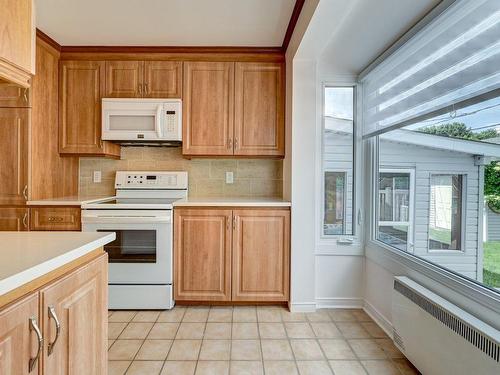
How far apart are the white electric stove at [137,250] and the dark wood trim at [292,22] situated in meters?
1.73

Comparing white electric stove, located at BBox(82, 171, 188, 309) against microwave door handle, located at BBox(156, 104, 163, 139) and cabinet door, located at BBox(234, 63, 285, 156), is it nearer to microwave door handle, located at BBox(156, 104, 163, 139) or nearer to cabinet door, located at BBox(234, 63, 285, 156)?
microwave door handle, located at BBox(156, 104, 163, 139)

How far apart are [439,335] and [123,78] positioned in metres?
3.09

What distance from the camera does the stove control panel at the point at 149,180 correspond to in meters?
3.13

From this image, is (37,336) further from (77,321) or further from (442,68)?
(442,68)

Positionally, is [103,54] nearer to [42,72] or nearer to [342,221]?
[42,72]

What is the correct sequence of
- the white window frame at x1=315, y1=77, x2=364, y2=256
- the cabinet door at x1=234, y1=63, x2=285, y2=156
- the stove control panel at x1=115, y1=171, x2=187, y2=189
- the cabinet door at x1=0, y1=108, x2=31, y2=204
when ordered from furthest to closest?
the stove control panel at x1=115, y1=171, x2=187, y2=189, the cabinet door at x1=234, y1=63, x2=285, y2=156, the white window frame at x1=315, y1=77, x2=364, y2=256, the cabinet door at x1=0, y1=108, x2=31, y2=204

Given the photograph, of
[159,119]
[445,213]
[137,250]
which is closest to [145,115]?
[159,119]

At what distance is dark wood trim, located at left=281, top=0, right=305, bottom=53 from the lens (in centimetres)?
216

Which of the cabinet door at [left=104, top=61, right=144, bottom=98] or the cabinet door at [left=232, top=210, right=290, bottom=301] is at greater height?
the cabinet door at [left=104, top=61, right=144, bottom=98]

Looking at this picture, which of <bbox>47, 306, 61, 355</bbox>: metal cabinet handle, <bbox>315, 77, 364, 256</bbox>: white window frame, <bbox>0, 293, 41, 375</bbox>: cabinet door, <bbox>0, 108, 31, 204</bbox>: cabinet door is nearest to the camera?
<bbox>0, 293, 41, 375</bbox>: cabinet door

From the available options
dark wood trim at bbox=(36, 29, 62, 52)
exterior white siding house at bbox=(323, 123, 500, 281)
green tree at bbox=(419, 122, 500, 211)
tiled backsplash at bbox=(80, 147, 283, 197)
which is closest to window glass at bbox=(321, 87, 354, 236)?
exterior white siding house at bbox=(323, 123, 500, 281)

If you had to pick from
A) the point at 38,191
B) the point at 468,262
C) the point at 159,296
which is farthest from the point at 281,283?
the point at 38,191

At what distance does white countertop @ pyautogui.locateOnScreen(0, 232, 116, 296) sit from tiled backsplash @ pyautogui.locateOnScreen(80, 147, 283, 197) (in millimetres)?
1928

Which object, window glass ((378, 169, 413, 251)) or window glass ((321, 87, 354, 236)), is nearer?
window glass ((378, 169, 413, 251))
